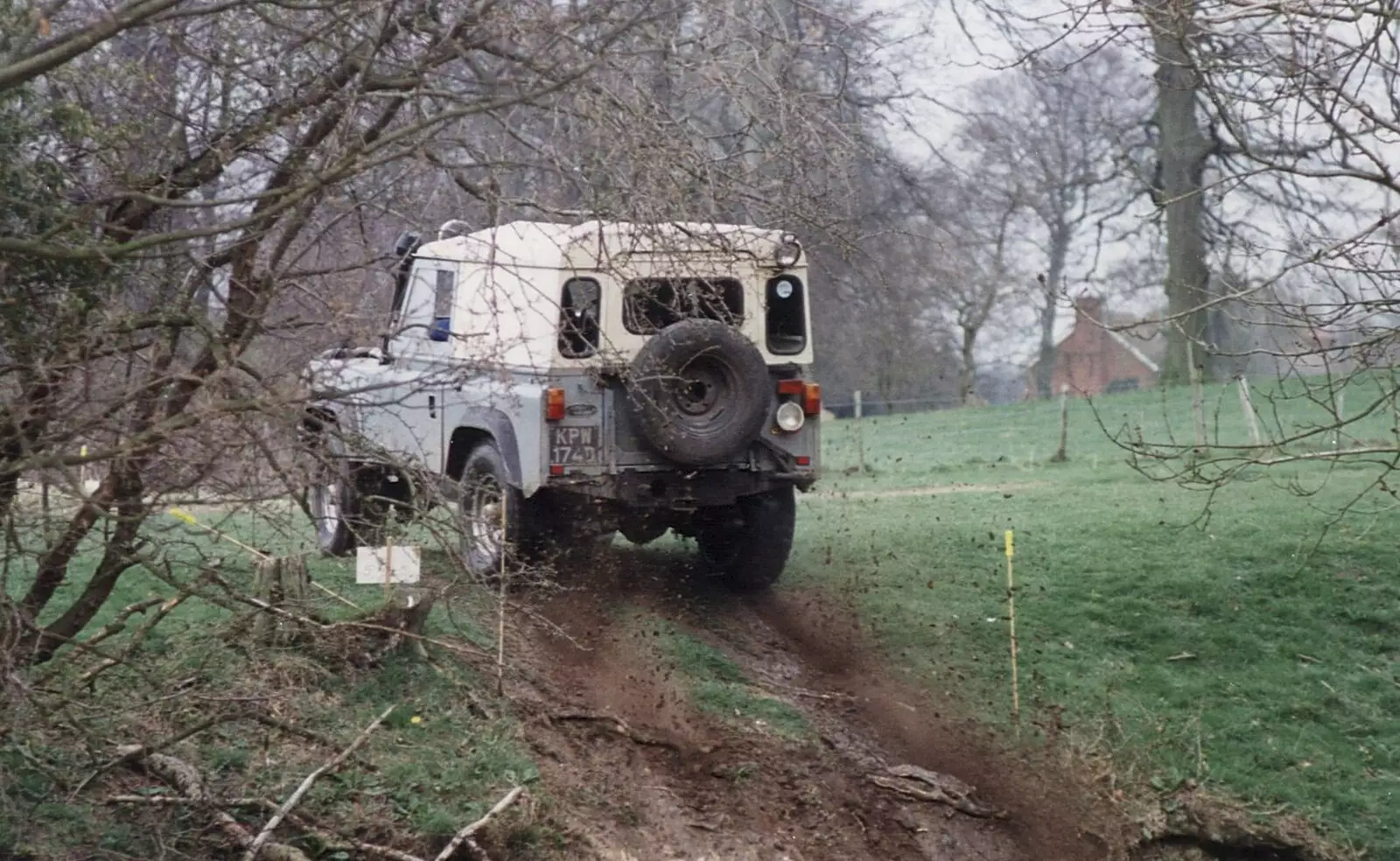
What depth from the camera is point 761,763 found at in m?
8.46

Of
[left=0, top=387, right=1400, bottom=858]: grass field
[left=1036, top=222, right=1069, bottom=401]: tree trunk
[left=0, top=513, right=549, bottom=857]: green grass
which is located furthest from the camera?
[left=1036, top=222, right=1069, bottom=401]: tree trunk

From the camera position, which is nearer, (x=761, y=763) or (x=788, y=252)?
(x=761, y=763)

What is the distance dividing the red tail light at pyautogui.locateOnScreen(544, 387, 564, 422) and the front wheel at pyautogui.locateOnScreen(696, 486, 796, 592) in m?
1.75

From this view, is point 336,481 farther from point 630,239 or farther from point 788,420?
point 788,420

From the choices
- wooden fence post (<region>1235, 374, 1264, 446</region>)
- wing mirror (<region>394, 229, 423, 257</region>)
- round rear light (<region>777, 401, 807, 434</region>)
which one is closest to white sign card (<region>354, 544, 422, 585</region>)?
A: wing mirror (<region>394, 229, 423, 257</region>)

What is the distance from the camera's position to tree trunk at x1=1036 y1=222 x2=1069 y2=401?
35.6 meters

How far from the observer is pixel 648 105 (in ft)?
21.0

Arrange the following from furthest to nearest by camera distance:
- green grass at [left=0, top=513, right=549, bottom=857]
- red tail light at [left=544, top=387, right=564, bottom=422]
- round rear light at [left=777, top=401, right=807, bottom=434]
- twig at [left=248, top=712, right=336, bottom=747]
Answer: round rear light at [left=777, top=401, right=807, bottom=434] < red tail light at [left=544, top=387, right=564, bottom=422] < twig at [left=248, top=712, right=336, bottom=747] < green grass at [left=0, top=513, right=549, bottom=857]

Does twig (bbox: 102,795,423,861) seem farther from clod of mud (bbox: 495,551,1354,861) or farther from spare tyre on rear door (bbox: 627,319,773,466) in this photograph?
spare tyre on rear door (bbox: 627,319,773,466)

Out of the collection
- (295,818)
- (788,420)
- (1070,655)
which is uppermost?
(788,420)

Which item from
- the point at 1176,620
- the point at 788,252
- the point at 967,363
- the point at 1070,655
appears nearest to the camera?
the point at 788,252

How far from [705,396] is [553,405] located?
995 mm

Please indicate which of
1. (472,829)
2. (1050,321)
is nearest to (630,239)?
(472,829)

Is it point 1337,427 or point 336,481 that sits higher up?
point 1337,427
